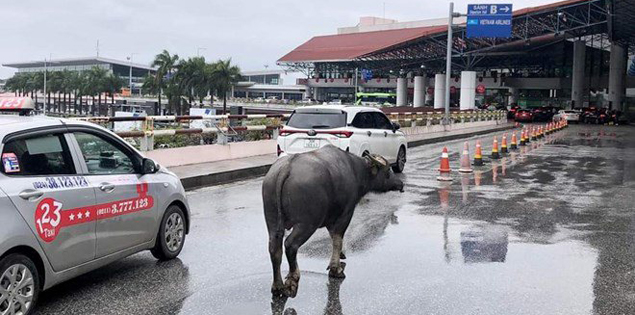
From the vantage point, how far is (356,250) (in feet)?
26.0

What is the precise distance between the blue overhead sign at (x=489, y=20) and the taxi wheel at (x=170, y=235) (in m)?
39.4

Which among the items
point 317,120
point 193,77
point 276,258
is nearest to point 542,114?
point 193,77

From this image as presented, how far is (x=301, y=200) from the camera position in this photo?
5.79 meters

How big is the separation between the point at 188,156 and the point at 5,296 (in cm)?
1133

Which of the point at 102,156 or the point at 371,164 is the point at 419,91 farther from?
the point at 102,156

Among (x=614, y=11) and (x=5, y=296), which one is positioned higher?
(x=614, y=11)

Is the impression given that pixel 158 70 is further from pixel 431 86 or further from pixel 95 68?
pixel 431 86

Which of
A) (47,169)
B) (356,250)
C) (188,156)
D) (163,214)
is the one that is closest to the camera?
(47,169)

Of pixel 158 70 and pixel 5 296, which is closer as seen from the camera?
pixel 5 296

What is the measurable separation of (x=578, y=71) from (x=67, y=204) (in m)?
82.1

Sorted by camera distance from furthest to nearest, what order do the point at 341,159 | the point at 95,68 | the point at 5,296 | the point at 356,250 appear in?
the point at 95,68 < the point at 356,250 < the point at 341,159 < the point at 5,296

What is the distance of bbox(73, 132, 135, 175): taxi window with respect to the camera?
6039mm

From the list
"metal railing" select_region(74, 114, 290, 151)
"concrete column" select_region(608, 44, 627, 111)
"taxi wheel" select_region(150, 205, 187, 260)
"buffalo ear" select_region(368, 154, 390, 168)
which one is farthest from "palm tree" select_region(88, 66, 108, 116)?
"buffalo ear" select_region(368, 154, 390, 168)

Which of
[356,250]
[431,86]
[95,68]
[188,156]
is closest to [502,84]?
[431,86]
